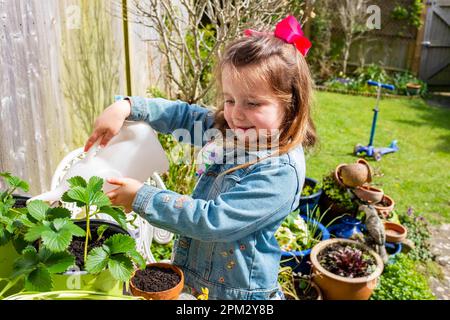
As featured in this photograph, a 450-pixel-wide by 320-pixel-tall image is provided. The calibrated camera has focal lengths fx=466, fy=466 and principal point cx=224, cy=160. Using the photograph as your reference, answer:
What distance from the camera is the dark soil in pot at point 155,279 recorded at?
1.16 meters

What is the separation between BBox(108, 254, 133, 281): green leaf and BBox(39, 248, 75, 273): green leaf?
0.07m

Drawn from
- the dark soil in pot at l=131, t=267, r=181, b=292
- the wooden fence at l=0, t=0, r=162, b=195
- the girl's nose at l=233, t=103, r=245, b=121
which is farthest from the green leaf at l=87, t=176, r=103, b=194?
the wooden fence at l=0, t=0, r=162, b=195

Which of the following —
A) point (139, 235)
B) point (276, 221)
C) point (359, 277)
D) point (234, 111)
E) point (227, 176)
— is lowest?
point (359, 277)

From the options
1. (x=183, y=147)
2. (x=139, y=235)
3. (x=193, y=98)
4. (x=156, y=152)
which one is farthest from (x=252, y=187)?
(x=183, y=147)

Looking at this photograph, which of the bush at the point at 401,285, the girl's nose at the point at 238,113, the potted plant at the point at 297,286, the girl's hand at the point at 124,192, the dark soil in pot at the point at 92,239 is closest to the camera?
the dark soil in pot at the point at 92,239

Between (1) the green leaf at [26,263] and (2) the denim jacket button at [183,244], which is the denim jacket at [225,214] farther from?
(1) the green leaf at [26,263]

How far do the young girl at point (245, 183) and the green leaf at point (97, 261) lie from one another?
28cm

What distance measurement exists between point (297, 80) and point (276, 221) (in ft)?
1.37

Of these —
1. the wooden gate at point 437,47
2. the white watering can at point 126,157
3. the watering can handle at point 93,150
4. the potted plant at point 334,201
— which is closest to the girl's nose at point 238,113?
the white watering can at point 126,157

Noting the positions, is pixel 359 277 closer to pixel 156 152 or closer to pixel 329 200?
pixel 329 200

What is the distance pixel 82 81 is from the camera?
7.98 ft

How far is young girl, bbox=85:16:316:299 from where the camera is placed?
116 cm

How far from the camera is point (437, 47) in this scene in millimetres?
8531
